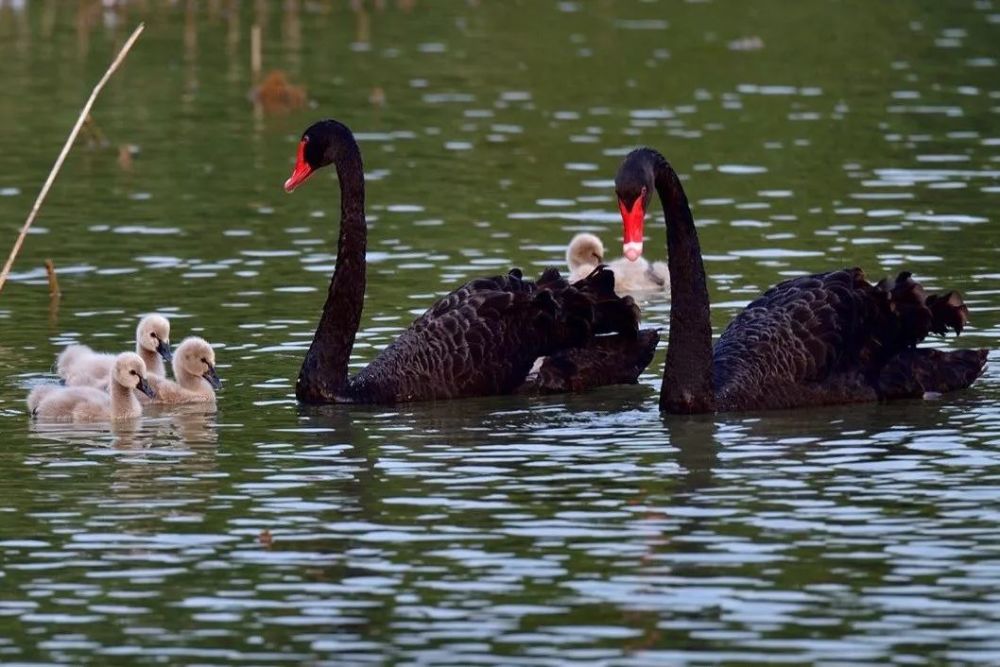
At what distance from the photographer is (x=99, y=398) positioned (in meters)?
11.8

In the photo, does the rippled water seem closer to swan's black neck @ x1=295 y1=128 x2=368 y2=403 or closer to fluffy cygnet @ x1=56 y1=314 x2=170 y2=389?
swan's black neck @ x1=295 y1=128 x2=368 y2=403

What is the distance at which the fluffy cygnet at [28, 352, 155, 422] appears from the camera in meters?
11.6

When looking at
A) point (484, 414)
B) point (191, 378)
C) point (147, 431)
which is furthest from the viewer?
point (191, 378)

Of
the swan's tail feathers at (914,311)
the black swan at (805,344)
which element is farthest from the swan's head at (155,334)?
the swan's tail feathers at (914,311)

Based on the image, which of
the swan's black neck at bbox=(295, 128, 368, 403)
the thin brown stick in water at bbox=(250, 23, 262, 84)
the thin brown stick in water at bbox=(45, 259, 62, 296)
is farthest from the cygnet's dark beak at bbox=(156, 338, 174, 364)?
the thin brown stick in water at bbox=(250, 23, 262, 84)

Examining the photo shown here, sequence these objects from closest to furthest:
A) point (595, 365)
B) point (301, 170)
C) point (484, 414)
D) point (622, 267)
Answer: point (484, 414) → point (301, 170) → point (595, 365) → point (622, 267)

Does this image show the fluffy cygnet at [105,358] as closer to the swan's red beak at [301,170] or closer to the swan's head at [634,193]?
the swan's red beak at [301,170]

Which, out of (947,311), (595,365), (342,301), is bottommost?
(595,365)

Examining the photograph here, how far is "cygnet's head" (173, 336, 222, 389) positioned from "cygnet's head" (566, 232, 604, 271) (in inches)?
161

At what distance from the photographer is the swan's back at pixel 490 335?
477 inches

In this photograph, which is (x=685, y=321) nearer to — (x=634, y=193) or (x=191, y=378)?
(x=634, y=193)

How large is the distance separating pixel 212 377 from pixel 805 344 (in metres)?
3.00

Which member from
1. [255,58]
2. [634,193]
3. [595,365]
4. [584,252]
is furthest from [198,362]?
[255,58]

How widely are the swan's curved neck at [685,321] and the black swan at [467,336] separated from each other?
1.03 meters
